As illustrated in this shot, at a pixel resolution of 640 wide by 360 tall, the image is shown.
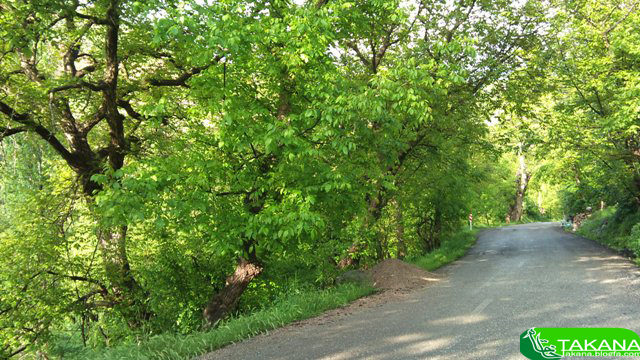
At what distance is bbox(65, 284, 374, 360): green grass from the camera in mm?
5512

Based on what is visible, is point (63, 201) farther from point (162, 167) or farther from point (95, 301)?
point (162, 167)

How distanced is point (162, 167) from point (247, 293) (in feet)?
17.1

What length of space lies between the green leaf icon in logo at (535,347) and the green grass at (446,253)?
7.52 meters

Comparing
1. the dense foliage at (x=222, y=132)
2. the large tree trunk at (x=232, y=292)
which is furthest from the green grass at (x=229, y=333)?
the large tree trunk at (x=232, y=292)

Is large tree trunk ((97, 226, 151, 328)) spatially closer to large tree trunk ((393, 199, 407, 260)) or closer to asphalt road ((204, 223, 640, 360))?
asphalt road ((204, 223, 640, 360))

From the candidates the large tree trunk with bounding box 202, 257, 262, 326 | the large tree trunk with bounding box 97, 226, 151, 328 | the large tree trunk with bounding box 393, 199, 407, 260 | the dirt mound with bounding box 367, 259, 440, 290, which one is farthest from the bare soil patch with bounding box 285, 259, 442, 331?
the large tree trunk with bounding box 97, 226, 151, 328

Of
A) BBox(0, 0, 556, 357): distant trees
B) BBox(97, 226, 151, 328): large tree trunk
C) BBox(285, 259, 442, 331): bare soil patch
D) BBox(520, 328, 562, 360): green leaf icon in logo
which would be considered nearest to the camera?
BBox(520, 328, 562, 360): green leaf icon in logo

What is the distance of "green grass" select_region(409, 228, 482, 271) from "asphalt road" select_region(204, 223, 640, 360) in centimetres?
275

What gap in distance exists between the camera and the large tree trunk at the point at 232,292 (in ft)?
28.7

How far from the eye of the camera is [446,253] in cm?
1594

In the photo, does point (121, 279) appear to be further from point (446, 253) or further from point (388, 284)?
point (446, 253)

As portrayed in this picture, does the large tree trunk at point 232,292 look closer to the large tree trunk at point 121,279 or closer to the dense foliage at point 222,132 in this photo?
the dense foliage at point 222,132

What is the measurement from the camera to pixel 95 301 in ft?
29.3

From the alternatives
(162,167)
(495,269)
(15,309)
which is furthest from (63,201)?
(495,269)
